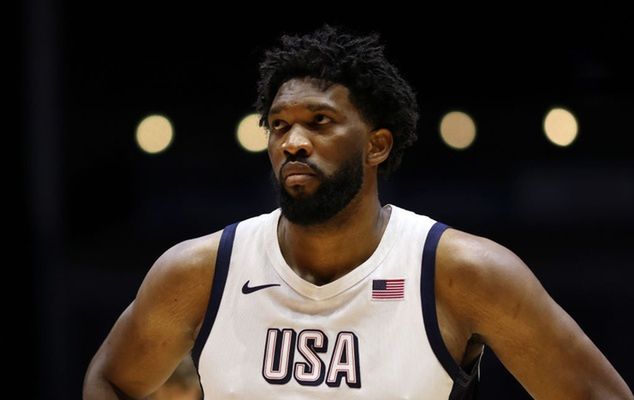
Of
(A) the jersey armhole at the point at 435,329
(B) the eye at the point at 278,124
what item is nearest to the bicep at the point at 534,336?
(A) the jersey armhole at the point at 435,329

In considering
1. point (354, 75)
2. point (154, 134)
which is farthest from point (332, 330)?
point (154, 134)

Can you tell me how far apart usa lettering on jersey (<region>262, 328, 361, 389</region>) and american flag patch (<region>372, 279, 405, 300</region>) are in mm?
121

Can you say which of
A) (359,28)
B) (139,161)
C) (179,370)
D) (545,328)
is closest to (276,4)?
(359,28)

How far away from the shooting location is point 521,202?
15.8ft

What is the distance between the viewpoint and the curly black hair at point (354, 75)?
2.57m

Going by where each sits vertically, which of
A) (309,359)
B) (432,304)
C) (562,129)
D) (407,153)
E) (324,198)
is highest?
(562,129)

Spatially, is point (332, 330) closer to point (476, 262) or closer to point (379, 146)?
point (476, 262)

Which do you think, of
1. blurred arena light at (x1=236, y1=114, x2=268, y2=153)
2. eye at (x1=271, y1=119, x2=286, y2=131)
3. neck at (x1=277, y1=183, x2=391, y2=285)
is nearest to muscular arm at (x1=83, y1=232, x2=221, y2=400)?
neck at (x1=277, y1=183, x2=391, y2=285)

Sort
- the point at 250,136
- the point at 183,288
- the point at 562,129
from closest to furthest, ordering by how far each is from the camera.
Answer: the point at 183,288 < the point at 562,129 < the point at 250,136

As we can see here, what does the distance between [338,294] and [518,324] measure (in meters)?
0.45

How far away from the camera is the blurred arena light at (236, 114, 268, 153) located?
491 centimetres

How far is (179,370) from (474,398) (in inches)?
32.4

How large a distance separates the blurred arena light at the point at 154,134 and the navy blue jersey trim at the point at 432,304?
2.57m

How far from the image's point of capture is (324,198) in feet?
8.09
